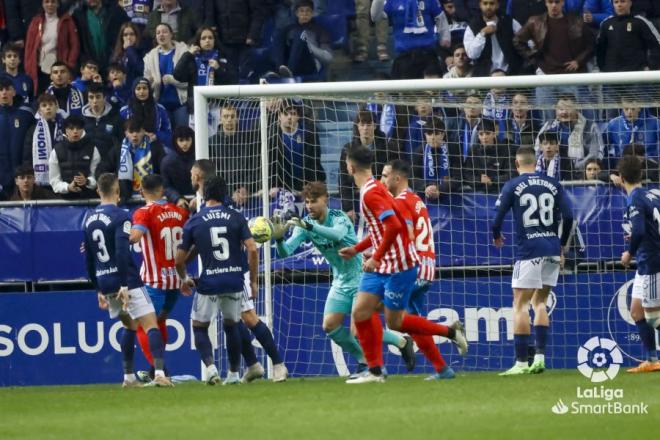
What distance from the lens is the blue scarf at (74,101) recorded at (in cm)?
1939

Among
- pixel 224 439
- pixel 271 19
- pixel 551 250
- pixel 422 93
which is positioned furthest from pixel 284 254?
pixel 271 19

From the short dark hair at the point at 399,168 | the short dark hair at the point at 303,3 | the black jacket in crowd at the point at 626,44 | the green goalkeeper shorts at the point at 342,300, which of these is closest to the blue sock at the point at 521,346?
the green goalkeeper shorts at the point at 342,300

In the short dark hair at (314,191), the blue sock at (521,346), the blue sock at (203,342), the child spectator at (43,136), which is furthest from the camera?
the child spectator at (43,136)

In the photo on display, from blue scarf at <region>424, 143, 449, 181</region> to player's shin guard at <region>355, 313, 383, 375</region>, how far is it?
Result: 11.9ft

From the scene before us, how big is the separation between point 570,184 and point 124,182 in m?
5.25

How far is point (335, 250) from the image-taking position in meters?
14.3

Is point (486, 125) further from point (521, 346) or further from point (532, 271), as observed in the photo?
point (521, 346)

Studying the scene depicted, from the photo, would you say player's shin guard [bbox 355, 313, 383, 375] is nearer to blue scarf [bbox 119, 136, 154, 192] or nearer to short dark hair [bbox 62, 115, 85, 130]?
blue scarf [bbox 119, 136, 154, 192]

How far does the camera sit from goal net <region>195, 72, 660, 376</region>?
16.4 meters

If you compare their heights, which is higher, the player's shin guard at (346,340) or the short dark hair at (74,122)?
the short dark hair at (74,122)

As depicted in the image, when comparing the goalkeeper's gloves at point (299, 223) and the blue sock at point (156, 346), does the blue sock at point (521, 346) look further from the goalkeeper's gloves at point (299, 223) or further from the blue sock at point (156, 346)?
the blue sock at point (156, 346)

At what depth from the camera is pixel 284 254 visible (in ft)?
46.9

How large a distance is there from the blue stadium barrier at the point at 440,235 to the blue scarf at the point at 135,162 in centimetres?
99

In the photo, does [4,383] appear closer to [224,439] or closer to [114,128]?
[114,128]
